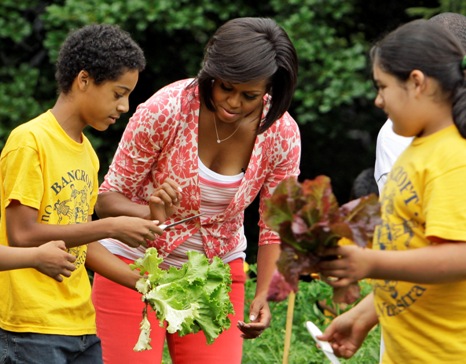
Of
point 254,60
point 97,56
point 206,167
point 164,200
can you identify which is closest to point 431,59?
point 254,60

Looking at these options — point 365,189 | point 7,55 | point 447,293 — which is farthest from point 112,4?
point 447,293

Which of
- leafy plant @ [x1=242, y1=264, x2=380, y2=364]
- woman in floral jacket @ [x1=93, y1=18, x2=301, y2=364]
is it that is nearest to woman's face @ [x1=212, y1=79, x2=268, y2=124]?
woman in floral jacket @ [x1=93, y1=18, x2=301, y2=364]

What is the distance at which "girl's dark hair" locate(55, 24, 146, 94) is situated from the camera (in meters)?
4.45

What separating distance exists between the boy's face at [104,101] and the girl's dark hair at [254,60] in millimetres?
Answer: 334

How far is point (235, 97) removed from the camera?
4410mm

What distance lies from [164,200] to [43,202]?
0.49 metres

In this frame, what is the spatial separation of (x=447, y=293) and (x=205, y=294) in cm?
121

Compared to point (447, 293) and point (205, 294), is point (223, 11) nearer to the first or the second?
point (205, 294)

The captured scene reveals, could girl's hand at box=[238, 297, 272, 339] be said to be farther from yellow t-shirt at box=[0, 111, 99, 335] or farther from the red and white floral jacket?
yellow t-shirt at box=[0, 111, 99, 335]

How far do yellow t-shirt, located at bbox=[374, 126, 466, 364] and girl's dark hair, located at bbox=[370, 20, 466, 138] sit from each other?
12cm

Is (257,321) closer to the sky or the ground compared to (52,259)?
closer to the ground

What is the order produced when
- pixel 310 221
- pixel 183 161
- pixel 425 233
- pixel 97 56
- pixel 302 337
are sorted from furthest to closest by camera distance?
pixel 302 337
pixel 183 161
pixel 97 56
pixel 425 233
pixel 310 221

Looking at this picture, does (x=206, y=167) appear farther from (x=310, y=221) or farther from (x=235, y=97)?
(x=310, y=221)

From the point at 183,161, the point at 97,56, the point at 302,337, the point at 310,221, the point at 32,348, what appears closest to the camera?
the point at 310,221
